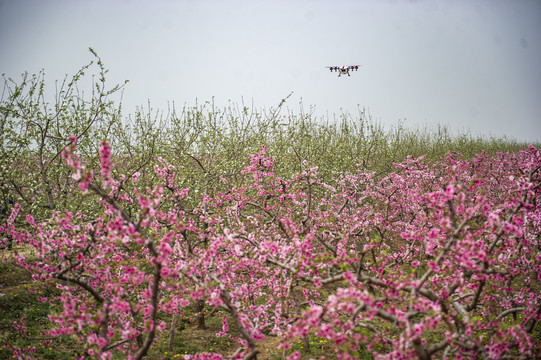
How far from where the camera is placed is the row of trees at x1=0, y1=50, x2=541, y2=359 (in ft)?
12.8

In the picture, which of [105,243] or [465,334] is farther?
[105,243]

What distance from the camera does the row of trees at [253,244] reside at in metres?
3.90

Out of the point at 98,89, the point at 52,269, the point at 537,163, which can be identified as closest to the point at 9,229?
the point at 52,269

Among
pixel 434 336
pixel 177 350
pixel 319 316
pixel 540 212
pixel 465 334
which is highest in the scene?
pixel 540 212

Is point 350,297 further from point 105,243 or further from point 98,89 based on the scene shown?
point 98,89

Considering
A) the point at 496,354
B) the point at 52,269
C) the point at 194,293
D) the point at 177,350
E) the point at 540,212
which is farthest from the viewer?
the point at 177,350

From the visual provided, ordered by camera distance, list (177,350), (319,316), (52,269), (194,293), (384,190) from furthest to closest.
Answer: (384,190)
(177,350)
(52,269)
(194,293)
(319,316)

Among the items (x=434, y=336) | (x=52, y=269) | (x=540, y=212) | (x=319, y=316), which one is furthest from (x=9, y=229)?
(x=434, y=336)

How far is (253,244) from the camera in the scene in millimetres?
6734

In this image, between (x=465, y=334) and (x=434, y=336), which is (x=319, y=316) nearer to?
(x=465, y=334)

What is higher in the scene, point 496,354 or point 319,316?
point 319,316

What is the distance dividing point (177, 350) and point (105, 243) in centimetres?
464

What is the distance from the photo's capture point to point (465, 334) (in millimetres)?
3947

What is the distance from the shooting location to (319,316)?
340cm
